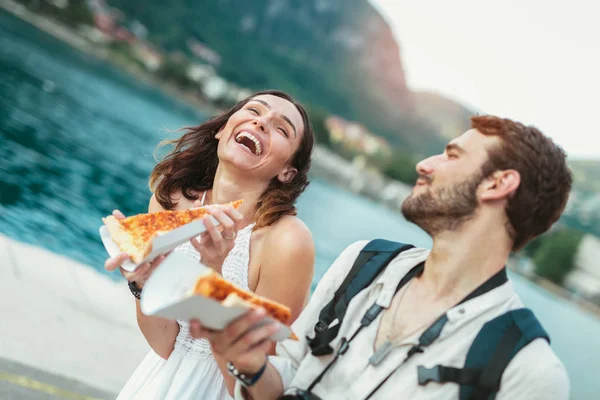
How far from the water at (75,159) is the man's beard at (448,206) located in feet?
5.85

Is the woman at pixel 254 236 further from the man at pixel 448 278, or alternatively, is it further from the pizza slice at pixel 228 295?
the pizza slice at pixel 228 295

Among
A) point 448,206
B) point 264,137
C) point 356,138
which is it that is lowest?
point 356,138

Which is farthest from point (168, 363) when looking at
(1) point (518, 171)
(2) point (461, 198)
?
(1) point (518, 171)

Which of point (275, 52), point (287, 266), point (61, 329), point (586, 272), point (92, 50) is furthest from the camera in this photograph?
point (275, 52)

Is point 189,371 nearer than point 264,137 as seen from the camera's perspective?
Yes

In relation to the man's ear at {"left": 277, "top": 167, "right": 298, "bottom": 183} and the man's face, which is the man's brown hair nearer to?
the man's face

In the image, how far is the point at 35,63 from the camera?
49.6 meters

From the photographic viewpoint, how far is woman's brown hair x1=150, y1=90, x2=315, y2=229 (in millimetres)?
3282

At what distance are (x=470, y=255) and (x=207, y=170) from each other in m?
2.34

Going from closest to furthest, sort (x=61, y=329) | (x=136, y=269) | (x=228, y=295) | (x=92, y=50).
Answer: (x=228, y=295)
(x=136, y=269)
(x=61, y=329)
(x=92, y=50)

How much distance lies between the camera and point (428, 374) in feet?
5.79

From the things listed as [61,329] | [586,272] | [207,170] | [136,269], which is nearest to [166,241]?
[136,269]

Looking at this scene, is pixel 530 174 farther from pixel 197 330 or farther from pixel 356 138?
pixel 356 138

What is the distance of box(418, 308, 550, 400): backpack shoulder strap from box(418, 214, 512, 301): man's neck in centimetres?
20
